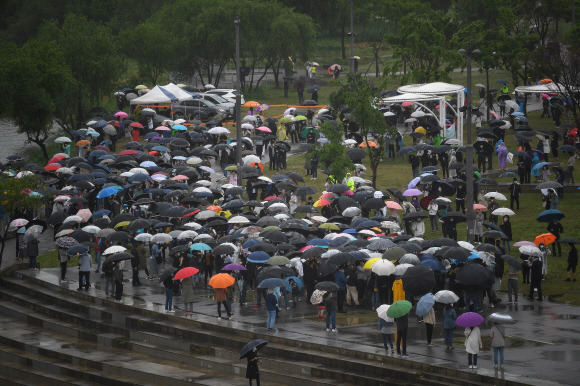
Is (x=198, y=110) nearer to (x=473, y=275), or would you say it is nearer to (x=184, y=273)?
(x=184, y=273)

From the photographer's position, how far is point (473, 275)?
75.5 feet

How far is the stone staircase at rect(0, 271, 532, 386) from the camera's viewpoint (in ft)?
69.4

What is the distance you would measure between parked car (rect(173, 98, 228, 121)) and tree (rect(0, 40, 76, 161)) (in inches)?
275

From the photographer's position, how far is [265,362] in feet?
74.8

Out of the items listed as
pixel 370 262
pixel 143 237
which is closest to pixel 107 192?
pixel 143 237

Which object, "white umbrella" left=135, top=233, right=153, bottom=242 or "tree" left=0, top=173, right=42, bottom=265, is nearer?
"white umbrella" left=135, top=233, right=153, bottom=242

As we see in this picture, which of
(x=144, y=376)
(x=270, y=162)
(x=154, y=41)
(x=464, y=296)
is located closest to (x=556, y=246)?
(x=464, y=296)

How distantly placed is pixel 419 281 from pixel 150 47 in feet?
144

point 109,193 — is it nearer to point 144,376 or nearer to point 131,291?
point 131,291

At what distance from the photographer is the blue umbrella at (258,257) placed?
25.7 meters

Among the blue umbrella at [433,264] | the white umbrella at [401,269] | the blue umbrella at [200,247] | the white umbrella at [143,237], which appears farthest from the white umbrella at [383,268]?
the white umbrella at [143,237]

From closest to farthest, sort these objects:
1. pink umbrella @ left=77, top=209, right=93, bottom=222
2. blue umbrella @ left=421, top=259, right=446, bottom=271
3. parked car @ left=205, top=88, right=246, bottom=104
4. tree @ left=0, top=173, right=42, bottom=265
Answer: blue umbrella @ left=421, top=259, right=446, bottom=271
pink umbrella @ left=77, top=209, right=93, bottom=222
tree @ left=0, top=173, right=42, bottom=265
parked car @ left=205, top=88, right=246, bottom=104

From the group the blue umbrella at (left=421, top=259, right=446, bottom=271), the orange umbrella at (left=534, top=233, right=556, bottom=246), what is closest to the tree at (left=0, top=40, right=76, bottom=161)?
the blue umbrella at (left=421, top=259, right=446, bottom=271)

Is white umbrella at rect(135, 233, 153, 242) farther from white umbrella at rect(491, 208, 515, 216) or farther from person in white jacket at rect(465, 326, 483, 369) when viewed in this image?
person in white jacket at rect(465, 326, 483, 369)
